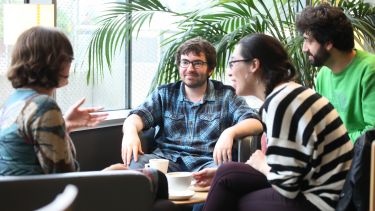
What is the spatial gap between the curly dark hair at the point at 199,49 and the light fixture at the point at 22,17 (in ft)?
2.71

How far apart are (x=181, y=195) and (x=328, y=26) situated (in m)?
1.11

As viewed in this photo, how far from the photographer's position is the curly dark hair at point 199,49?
317 cm

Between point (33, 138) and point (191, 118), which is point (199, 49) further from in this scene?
point (33, 138)

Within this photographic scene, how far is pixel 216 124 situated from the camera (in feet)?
10.2

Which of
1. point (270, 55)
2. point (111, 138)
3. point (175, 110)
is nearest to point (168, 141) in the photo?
point (175, 110)

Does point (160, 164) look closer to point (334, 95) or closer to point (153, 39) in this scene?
point (334, 95)

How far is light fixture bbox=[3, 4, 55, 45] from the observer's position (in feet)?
8.50

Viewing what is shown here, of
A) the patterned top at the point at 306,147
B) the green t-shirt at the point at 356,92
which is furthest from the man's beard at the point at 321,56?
the patterned top at the point at 306,147

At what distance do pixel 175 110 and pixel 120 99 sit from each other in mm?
1046

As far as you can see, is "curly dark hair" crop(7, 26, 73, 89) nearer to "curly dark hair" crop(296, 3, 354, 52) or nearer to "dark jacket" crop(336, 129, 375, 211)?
"dark jacket" crop(336, 129, 375, 211)

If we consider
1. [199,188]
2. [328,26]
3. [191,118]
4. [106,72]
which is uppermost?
[328,26]

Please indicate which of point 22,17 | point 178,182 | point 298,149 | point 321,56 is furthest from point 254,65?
point 22,17

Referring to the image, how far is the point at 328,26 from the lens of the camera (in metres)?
2.71

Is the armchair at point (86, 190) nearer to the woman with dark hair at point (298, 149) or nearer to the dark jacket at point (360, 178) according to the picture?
the woman with dark hair at point (298, 149)
